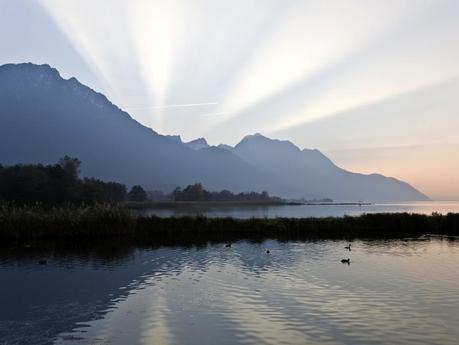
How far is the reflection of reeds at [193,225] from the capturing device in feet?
144

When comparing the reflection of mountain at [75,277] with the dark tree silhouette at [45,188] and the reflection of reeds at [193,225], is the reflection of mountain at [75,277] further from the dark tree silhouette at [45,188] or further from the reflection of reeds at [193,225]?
the dark tree silhouette at [45,188]

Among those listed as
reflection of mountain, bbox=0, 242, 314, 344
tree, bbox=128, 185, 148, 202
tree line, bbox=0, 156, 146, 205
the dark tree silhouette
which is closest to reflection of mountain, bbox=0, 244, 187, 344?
reflection of mountain, bbox=0, 242, 314, 344

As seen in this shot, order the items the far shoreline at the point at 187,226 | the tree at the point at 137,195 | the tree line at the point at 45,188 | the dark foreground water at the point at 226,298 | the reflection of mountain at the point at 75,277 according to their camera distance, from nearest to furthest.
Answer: the dark foreground water at the point at 226,298 → the reflection of mountain at the point at 75,277 → the far shoreline at the point at 187,226 → the tree line at the point at 45,188 → the tree at the point at 137,195

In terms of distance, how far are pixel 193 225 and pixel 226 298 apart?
31138 mm

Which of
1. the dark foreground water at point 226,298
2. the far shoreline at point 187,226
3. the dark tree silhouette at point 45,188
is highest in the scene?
the dark tree silhouette at point 45,188

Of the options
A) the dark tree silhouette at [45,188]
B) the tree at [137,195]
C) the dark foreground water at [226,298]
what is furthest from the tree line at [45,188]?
the tree at [137,195]

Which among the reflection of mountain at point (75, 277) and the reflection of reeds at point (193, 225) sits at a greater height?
the reflection of reeds at point (193, 225)

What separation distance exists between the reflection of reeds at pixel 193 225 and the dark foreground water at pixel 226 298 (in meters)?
7.86

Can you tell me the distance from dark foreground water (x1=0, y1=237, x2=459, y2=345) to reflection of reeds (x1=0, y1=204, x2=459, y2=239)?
310 inches

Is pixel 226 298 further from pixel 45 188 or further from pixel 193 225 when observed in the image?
Result: pixel 45 188

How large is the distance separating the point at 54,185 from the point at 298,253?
7410 cm

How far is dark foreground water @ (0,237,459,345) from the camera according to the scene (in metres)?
15.3

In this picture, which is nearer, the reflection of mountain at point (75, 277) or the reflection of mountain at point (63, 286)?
the reflection of mountain at point (63, 286)

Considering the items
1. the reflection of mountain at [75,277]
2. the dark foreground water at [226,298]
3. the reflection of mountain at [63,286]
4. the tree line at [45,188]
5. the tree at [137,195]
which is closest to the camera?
the dark foreground water at [226,298]
